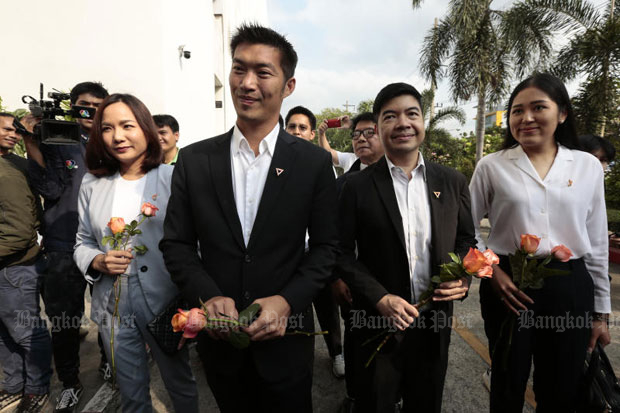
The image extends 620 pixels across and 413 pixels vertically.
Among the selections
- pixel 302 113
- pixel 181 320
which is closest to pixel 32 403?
pixel 181 320

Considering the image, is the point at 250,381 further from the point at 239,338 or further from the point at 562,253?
the point at 562,253

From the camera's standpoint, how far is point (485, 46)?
34.6ft

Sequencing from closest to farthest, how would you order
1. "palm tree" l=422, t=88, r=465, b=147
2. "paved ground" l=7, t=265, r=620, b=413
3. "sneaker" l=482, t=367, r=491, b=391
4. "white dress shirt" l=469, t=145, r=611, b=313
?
"white dress shirt" l=469, t=145, r=611, b=313, "paved ground" l=7, t=265, r=620, b=413, "sneaker" l=482, t=367, r=491, b=391, "palm tree" l=422, t=88, r=465, b=147

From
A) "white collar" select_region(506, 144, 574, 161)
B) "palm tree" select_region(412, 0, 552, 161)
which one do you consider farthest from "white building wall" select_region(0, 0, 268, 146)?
"palm tree" select_region(412, 0, 552, 161)

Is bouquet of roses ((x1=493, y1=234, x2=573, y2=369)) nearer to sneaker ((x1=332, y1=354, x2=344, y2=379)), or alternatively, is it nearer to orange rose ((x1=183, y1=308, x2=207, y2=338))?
sneaker ((x1=332, y1=354, x2=344, y2=379))

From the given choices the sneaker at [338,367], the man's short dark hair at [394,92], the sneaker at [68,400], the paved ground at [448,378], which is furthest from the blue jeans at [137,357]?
the man's short dark hair at [394,92]

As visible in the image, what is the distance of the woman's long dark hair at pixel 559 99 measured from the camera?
1.85m

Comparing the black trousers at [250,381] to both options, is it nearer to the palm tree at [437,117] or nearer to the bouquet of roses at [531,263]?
the bouquet of roses at [531,263]

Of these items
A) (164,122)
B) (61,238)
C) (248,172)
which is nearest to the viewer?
(248,172)

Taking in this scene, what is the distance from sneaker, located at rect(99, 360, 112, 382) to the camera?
2820 millimetres

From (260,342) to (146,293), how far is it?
750mm

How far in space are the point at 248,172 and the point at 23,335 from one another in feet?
7.44

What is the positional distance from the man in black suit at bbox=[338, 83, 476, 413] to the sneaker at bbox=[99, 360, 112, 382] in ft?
7.28

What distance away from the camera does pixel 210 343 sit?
158 cm
